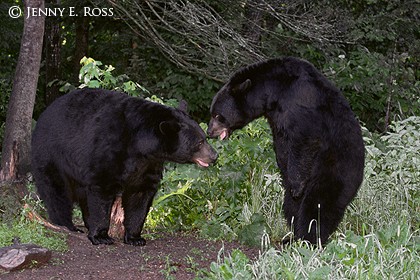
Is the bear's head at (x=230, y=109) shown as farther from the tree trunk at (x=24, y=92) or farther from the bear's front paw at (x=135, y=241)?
the tree trunk at (x=24, y=92)

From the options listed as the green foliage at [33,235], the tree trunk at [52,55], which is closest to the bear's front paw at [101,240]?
the green foliage at [33,235]

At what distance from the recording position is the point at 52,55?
577 inches

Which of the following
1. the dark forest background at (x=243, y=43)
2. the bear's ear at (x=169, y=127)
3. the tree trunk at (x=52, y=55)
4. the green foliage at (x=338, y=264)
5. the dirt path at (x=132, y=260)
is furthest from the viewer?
the tree trunk at (x=52, y=55)

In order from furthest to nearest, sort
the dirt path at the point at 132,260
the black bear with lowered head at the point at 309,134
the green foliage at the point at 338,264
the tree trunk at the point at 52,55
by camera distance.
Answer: the tree trunk at the point at 52,55, the black bear with lowered head at the point at 309,134, the dirt path at the point at 132,260, the green foliage at the point at 338,264

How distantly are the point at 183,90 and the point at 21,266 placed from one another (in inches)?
304

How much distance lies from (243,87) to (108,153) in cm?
135

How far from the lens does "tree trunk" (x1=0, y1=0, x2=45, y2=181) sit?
8297 mm

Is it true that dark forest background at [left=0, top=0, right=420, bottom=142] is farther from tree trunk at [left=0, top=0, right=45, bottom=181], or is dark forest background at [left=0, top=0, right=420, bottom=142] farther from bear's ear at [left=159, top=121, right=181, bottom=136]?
bear's ear at [left=159, top=121, right=181, bottom=136]

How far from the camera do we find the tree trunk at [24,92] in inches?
327

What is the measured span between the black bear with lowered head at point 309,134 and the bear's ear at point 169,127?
601 millimetres

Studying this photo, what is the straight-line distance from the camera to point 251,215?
7055 mm

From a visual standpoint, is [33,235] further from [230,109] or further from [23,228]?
[230,109]

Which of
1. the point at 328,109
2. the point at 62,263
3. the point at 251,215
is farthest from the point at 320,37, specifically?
the point at 62,263

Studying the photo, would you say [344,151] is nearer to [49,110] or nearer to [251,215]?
[251,215]
